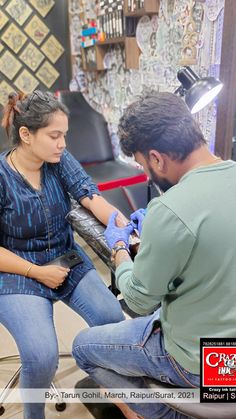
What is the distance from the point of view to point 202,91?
149 cm

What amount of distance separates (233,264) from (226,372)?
1.05 ft

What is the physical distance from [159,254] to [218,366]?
34cm

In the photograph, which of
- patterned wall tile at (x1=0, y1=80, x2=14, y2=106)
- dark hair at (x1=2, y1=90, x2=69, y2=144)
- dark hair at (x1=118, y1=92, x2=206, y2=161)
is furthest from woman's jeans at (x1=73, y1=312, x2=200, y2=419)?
patterned wall tile at (x1=0, y1=80, x2=14, y2=106)

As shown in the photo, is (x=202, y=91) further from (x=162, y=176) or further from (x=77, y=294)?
(x=77, y=294)

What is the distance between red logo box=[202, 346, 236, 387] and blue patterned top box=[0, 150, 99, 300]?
2.12ft

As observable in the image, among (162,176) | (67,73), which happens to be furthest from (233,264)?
(67,73)

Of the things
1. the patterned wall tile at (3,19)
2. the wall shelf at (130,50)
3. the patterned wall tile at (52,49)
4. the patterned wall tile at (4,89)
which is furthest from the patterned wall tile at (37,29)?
the wall shelf at (130,50)

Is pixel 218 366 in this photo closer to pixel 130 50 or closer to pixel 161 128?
pixel 161 128

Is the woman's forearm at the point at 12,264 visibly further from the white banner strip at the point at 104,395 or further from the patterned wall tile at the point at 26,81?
the patterned wall tile at the point at 26,81

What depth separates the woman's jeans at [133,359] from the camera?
3.34 ft

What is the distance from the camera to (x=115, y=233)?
1.35 m

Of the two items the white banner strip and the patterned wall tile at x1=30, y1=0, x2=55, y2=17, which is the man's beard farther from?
the patterned wall tile at x1=30, y1=0, x2=55, y2=17

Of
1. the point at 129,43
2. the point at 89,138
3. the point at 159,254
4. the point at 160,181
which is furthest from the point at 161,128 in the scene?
the point at 89,138

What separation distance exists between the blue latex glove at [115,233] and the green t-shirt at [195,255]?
387 mm
